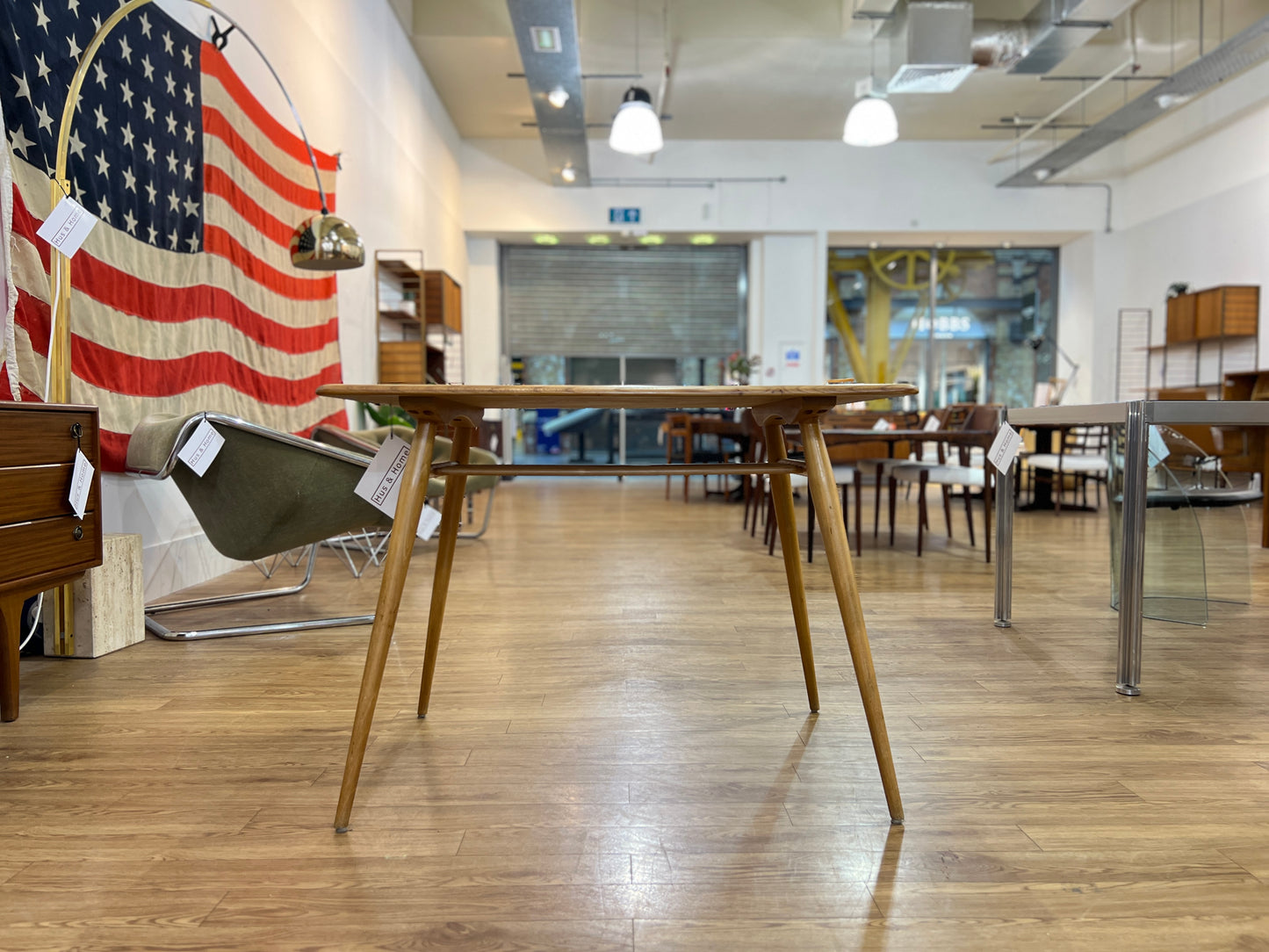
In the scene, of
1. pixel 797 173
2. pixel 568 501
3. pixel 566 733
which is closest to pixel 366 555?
pixel 566 733

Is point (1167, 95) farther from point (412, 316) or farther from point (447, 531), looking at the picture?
point (447, 531)

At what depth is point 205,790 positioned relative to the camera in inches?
56.6

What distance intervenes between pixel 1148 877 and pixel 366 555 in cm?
376

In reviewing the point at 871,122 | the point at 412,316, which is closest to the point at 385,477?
the point at 871,122

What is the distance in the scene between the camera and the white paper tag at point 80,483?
192cm

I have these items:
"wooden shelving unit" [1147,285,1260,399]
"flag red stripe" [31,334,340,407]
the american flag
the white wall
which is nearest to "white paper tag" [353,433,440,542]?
the american flag

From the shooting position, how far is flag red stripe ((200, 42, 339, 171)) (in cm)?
349

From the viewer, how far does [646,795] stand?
1417 millimetres

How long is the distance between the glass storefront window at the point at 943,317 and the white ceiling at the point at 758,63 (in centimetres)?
168

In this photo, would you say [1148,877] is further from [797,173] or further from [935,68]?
[797,173]

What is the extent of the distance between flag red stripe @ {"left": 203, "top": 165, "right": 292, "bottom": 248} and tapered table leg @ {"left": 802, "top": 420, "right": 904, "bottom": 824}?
10.7 feet

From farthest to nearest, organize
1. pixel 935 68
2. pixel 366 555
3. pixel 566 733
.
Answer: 1. pixel 935 68
2. pixel 366 555
3. pixel 566 733

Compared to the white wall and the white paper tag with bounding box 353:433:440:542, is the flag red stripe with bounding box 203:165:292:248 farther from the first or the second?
the white paper tag with bounding box 353:433:440:542

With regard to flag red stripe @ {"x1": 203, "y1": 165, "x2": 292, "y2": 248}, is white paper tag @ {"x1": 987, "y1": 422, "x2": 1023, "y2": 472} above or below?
below
